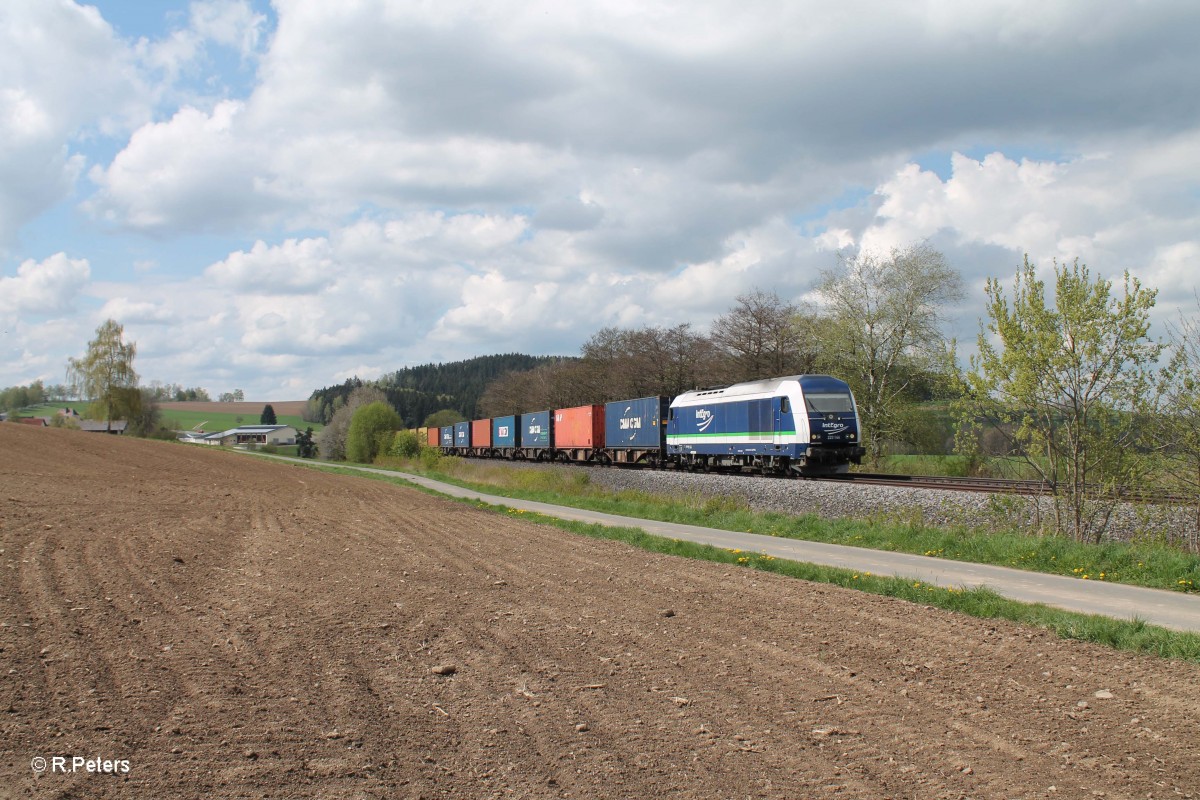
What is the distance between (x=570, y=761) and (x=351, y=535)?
1138 cm

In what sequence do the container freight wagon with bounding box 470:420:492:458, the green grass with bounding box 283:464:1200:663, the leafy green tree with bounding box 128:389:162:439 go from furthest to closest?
the leafy green tree with bounding box 128:389:162:439, the container freight wagon with bounding box 470:420:492:458, the green grass with bounding box 283:464:1200:663

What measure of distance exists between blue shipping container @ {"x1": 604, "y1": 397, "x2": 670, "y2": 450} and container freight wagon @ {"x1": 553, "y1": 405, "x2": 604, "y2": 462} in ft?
2.00

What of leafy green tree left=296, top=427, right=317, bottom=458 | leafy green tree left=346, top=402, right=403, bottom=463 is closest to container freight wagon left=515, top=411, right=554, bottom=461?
leafy green tree left=346, top=402, right=403, bottom=463


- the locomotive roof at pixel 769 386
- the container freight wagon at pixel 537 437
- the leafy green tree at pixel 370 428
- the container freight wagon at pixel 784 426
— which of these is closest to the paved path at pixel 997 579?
the container freight wagon at pixel 784 426

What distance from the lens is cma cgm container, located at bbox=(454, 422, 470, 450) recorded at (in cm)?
7206

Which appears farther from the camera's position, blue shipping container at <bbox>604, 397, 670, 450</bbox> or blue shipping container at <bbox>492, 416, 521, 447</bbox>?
blue shipping container at <bbox>492, 416, 521, 447</bbox>

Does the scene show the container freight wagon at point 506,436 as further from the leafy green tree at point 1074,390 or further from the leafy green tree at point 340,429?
the leafy green tree at point 1074,390

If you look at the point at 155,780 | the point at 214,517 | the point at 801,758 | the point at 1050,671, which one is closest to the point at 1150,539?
the point at 1050,671

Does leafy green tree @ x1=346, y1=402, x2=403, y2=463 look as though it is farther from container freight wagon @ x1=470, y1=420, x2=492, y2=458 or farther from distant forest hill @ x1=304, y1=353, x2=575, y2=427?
distant forest hill @ x1=304, y1=353, x2=575, y2=427

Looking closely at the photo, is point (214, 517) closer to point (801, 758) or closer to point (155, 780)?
point (155, 780)

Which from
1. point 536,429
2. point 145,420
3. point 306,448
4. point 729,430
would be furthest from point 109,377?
point 729,430

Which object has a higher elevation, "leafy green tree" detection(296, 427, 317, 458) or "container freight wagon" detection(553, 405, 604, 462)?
"container freight wagon" detection(553, 405, 604, 462)

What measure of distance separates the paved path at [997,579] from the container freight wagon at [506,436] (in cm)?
4157

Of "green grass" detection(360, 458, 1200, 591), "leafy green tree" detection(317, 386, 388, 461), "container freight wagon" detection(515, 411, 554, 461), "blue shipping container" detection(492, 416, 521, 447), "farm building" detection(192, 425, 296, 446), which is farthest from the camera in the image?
"farm building" detection(192, 425, 296, 446)
